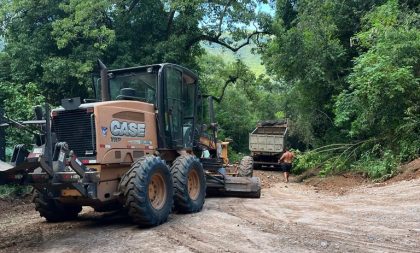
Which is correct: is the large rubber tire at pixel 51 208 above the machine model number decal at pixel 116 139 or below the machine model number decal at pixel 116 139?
below

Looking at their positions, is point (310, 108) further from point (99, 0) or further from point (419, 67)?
point (99, 0)

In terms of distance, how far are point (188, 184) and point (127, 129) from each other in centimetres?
190

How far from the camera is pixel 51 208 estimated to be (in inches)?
338

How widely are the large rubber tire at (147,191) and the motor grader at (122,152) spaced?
0.02m

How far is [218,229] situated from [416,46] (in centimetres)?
1065

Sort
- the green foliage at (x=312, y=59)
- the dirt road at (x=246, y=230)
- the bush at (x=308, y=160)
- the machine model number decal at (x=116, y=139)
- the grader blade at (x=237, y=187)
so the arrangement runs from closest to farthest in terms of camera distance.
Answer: the dirt road at (x=246, y=230), the machine model number decal at (x=116, y=139), the grader blade at (x=237, y=187), the bush at (x=308, y=160), the green foliage at (x=312, y=59)

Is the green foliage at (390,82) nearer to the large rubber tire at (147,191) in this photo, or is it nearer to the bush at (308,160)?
the bush at (308,160)

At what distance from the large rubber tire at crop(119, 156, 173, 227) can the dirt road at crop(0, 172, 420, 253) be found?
0.77 ft

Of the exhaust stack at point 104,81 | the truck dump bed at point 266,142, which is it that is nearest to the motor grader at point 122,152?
the exhaust stack at point 104,81

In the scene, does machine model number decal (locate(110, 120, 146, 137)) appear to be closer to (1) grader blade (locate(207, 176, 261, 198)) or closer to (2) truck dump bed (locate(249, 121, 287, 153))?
(1) grader blade (locate(207, 176, 261, 198))

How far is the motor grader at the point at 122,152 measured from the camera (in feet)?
22.7

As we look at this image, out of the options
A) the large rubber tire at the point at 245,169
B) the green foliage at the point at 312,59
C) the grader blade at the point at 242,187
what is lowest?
the grader blade at the point at 242,187

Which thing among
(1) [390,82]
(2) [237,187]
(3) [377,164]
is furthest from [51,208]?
(1) [390,82]

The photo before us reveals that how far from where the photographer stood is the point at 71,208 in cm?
895
